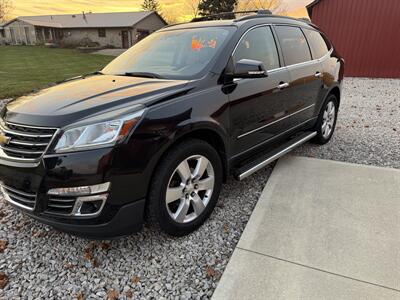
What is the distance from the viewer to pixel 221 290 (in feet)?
7.45

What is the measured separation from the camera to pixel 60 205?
2260mm

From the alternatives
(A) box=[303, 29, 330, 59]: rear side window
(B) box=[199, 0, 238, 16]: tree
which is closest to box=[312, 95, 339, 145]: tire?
(A) box=[303, 29, 330, 59]: rear side window

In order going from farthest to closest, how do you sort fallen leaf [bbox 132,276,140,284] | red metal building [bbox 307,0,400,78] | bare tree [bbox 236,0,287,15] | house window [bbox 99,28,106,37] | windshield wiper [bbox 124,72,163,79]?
house window [bbox 99,28,106,37] < bare tree [bbox 236,0,287,15] < red metal building [bbox 307,0,400,78] < windshield wiper [bbox 124,72,163,79] < fallen leaf [bbox 132,276,140,284]

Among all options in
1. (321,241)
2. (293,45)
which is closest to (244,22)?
(293,45)

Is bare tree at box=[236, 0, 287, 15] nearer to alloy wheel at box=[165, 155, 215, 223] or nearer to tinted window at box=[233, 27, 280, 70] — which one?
tinted window at box=[233, 27, 280, 70]

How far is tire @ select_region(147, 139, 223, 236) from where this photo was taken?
97.7 inches

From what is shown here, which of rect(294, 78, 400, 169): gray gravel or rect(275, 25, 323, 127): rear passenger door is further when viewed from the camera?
rect(294, 78, 400, 169): gray gravel

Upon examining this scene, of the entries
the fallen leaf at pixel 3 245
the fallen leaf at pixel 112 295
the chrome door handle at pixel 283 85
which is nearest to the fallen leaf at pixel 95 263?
the fallen leaf at pixel 112 295

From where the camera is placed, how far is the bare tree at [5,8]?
51.3m

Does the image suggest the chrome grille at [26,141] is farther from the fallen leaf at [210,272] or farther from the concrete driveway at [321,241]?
the concrete driveway at [321,241]

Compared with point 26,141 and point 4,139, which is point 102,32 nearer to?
point 4,139

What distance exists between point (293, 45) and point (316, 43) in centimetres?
84

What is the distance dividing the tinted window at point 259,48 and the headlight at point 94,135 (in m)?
1.47

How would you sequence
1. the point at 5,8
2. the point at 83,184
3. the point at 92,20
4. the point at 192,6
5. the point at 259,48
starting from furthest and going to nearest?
the point at 5,8, the point at 92,20, the point at 192,6, the point at 259,48, the point at 83,184
